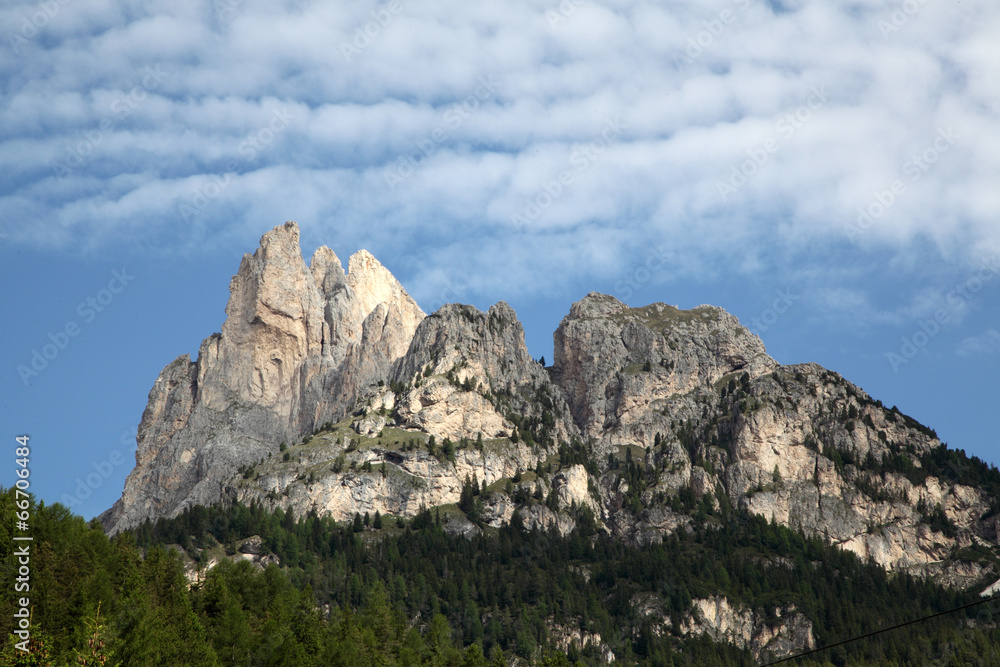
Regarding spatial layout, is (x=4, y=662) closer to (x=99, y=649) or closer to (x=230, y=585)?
(x=99, y=649)

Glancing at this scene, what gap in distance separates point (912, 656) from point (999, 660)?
14199 mm

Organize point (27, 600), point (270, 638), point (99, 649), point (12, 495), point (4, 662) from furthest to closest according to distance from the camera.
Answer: point (270, 638) < point (12, 495) < point (27, 600) < point (99, 649) < point (4, 662)

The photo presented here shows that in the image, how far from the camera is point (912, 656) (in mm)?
191625

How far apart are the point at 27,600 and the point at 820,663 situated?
156789mm

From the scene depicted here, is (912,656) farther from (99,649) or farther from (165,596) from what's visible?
(99,649)

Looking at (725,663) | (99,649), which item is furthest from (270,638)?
(725,663)

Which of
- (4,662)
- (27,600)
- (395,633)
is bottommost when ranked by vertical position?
(4,662)

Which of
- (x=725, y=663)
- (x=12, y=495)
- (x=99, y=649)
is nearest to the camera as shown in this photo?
(x=99, y=649)

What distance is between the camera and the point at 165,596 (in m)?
100

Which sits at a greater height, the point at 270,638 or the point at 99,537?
the point at 99,537

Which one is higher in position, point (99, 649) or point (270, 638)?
point (270, 638)

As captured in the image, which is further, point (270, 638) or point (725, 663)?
point (725, 663)

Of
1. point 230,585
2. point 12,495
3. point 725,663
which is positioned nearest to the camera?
point 12,495

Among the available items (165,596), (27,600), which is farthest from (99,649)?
(165,596)
